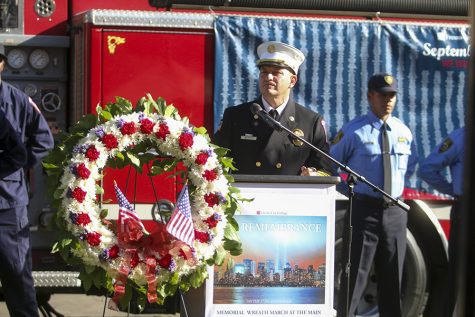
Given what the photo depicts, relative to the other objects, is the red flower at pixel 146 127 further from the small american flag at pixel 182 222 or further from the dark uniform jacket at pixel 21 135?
the dark uniform jacket at pixel 21 135

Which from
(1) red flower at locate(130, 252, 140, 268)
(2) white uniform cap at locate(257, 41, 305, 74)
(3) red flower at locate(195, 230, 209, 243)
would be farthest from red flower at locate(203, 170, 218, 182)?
(2) white uniform cap at locate(257, 41, 305, 74)

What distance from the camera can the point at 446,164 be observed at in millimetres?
7129

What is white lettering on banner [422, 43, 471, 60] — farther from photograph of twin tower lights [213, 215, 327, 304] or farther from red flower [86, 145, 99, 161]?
red flower [86, 145, 99, 161]

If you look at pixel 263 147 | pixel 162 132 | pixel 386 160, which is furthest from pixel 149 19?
pixel 162 132

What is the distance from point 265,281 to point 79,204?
1.10m

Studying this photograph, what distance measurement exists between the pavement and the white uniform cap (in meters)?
3.19

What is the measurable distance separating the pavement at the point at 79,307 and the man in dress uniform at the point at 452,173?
2.65 m

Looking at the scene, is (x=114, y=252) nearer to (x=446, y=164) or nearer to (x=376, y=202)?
(x=376, y=202)

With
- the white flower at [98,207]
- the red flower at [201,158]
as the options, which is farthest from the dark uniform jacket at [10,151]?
the red flower at [201,158]

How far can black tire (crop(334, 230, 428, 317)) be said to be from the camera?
25.5 ft

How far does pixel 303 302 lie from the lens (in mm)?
5133

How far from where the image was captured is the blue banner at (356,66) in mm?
7648

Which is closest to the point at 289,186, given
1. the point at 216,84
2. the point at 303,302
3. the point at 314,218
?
the point at 314,218

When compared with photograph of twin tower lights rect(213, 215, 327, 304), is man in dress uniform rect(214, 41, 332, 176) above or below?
above
